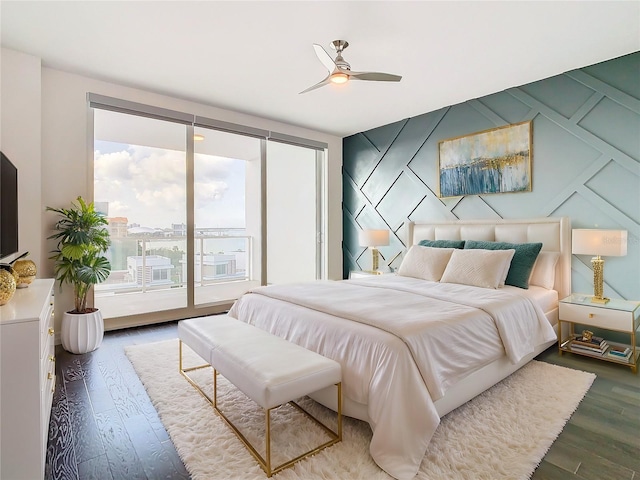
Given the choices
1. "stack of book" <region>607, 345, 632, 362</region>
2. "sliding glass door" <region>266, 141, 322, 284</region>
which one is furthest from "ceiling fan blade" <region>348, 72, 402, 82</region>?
"sliding glass door" <region>266, 141, 322, 284</region>

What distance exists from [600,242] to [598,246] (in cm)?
4

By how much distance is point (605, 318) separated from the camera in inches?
111

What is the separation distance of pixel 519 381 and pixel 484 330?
2.27 feet

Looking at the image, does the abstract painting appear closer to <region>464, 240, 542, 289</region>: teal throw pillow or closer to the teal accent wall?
the teal accent wall

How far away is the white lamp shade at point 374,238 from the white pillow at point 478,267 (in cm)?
142

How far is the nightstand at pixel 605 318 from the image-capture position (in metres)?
2.73

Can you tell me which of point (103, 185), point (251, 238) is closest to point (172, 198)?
point (103, 185)

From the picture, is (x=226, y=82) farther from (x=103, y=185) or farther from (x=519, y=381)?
(x=519, y=381)

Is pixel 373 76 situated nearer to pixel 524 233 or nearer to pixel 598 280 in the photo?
pixel 524 233

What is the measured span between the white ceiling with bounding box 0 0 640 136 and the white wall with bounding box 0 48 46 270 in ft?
0.55

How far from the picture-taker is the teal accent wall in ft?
10.1

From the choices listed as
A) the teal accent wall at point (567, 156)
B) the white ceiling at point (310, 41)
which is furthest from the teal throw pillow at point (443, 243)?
the white ceiling at point (310, 41)

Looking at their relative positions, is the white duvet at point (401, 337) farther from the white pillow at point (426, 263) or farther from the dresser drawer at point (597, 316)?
the white pillow at point (426, 263)

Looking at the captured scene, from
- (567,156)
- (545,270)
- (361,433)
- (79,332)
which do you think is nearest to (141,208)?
(79,332)
